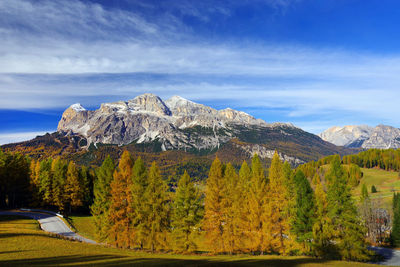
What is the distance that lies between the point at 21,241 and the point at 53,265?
40.3ft

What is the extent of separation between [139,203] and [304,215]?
27.6 meters

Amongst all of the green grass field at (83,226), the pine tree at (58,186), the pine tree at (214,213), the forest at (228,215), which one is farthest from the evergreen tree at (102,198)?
the pine tree at (58,186)

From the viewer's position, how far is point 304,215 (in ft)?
141

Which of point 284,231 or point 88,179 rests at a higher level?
point 88,179

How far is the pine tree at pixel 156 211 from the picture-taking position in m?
39.0

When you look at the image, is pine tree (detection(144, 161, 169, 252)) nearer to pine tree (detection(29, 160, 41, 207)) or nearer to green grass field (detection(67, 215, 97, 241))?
green grass field (detection(67, 215, 97, 241))

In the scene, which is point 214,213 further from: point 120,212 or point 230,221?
point 120,212

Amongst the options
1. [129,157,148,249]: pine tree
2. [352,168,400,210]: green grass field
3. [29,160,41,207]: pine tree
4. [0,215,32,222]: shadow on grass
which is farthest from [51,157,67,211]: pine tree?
[352,168,400,210]: green grass field

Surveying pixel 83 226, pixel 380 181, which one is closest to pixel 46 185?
pixel 83 226

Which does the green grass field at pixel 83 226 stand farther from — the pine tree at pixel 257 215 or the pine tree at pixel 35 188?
the pine tree at pixel 257 215

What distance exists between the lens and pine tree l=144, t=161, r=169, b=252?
39.0 metres

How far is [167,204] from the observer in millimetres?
41938

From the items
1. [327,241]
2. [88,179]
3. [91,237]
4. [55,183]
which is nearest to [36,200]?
[55,183]

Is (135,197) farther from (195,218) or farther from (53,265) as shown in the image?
(53,265)
